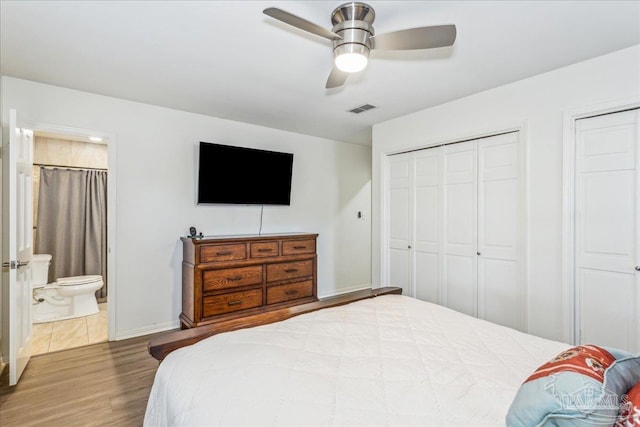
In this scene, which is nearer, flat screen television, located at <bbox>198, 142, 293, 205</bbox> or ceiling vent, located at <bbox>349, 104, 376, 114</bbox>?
ceiling vent, located at <bbox>349, 104, 376, 114</bbox>

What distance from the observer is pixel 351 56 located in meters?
1.70

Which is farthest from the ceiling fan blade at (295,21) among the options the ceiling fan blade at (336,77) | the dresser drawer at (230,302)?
the dresser drawer at (230,302)

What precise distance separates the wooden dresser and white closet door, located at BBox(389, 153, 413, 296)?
0.99 metres

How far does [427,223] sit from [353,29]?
7.56 ft

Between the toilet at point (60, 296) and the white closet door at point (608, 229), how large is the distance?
16.5 ft

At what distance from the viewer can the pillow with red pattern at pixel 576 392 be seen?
29.5 inches

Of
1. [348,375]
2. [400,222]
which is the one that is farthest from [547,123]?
[348,375]

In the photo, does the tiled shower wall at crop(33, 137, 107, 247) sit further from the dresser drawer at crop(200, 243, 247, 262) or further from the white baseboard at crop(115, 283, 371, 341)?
the dresser drawer at crop(200, 243, 247, 262)

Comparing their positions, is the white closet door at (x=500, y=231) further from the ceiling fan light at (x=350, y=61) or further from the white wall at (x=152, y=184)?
the white wall at (x=152, y=184)

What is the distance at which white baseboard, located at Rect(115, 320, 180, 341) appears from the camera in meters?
3.17

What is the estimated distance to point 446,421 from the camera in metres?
0.95

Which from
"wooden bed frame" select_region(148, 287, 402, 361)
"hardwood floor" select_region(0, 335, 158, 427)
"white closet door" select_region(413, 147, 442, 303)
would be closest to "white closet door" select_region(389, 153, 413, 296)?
"white closet door" select_region(413, 147, 442, 303)

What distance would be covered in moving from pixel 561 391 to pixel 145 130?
3738 millimetres

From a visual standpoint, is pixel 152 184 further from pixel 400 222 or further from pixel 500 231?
pixel 500 231
